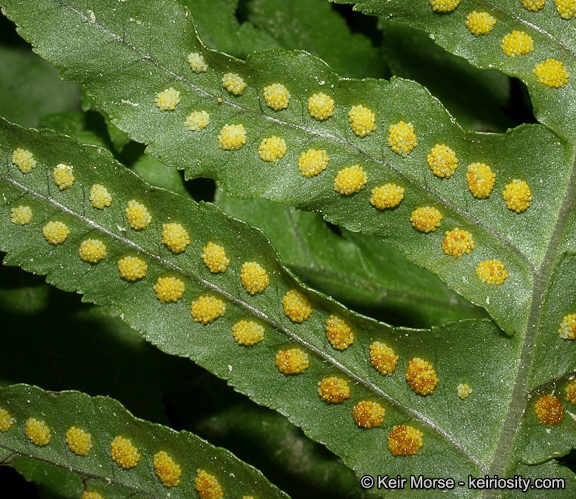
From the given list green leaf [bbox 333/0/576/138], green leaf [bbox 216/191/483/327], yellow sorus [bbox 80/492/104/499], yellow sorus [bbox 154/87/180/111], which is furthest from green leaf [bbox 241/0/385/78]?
yellow sorus [bbox 80/492/104/499]

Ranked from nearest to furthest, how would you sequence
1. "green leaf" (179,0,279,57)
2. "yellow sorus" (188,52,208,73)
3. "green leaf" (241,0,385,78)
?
"yellow sorus" (188,52,208,73) < "green leaf" (179,0,279,57) < "green leaf" (241,0,385,78)

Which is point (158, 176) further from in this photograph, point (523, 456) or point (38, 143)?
point (523, 456)

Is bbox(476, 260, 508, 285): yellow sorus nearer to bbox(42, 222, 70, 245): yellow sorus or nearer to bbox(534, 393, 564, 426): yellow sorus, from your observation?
bbox(534, 393, 564, 426): yellow sorus

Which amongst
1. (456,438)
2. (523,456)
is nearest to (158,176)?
(456,438)

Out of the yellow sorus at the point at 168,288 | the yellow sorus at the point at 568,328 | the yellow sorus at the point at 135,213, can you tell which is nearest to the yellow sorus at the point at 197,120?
the yellow sorus at the point at 135,213

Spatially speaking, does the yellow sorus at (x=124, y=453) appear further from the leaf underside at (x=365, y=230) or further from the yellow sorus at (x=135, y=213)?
the yellow sorus at (x=135, y=213)
